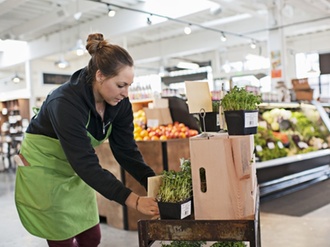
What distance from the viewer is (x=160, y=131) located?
179 inches

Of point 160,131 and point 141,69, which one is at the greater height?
point 141,69

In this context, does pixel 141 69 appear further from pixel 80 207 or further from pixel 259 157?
pixel 80 207

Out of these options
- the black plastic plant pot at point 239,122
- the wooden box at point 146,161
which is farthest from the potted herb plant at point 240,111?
the wooden box at point 146,161

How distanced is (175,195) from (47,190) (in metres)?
0.73

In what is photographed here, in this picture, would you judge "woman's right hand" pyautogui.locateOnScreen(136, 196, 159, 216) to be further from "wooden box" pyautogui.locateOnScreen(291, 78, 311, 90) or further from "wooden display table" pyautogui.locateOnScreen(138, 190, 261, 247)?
"wooden box" pyautogui.locateOnScreen(291, 78, 311, 90)

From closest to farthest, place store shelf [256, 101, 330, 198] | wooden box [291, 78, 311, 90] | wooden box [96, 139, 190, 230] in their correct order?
wooden box [96, 139, 190, 230], store shelf [256, 101, 330, 198], wooden box [291, 78, 311, 90]

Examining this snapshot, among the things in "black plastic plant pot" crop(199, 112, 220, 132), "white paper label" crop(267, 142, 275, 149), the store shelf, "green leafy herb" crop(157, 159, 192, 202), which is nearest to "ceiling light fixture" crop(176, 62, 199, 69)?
the store shelf

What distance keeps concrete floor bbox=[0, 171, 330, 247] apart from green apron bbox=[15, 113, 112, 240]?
198 centimetres

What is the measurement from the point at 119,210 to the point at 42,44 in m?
9.51

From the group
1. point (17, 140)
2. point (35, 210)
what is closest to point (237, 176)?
point (35, 210)

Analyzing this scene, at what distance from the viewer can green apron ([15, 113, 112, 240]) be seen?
75.2 inches

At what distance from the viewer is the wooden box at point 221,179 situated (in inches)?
64.0

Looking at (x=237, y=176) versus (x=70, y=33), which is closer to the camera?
(x=237, y=176)

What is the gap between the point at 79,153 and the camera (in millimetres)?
1631
